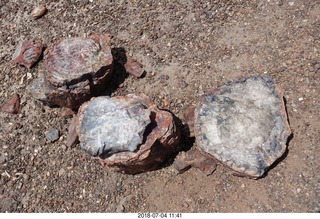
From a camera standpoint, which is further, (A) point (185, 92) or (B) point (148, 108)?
(A) point (185, 92)

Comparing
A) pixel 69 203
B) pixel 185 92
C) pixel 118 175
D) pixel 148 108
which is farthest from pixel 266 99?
pixel 69 203

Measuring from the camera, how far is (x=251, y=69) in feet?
12.7

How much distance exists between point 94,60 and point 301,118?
191cm

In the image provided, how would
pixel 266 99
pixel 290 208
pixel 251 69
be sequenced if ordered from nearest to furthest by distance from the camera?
pixel 290 208 < pixel 266 99 < pixel 251 69

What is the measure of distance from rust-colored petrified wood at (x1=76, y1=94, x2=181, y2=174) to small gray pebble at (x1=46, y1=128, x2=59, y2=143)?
2.11 feet

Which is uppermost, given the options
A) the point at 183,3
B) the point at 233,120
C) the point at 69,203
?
the point at 183,3

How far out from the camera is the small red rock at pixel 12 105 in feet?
13.3

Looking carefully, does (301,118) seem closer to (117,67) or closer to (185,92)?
(185,92)

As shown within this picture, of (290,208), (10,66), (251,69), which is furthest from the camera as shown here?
(10,66)

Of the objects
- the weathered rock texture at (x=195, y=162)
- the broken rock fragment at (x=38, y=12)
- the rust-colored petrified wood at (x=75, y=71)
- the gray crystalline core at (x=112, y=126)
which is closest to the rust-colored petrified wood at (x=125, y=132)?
the gray crystalline core at (x=112, y=126)

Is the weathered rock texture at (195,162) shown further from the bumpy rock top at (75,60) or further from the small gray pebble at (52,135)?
the small gray pebble at (52,135)

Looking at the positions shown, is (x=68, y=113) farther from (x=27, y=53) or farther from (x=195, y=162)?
(x=195, y=162)

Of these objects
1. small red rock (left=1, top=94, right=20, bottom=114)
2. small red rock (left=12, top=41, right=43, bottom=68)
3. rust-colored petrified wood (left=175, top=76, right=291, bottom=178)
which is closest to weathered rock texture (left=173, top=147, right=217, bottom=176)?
rust-colored petrified wood (left=175, top=76, right=291, bottom=178)

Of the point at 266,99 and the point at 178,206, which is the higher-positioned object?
the point at 266,99
